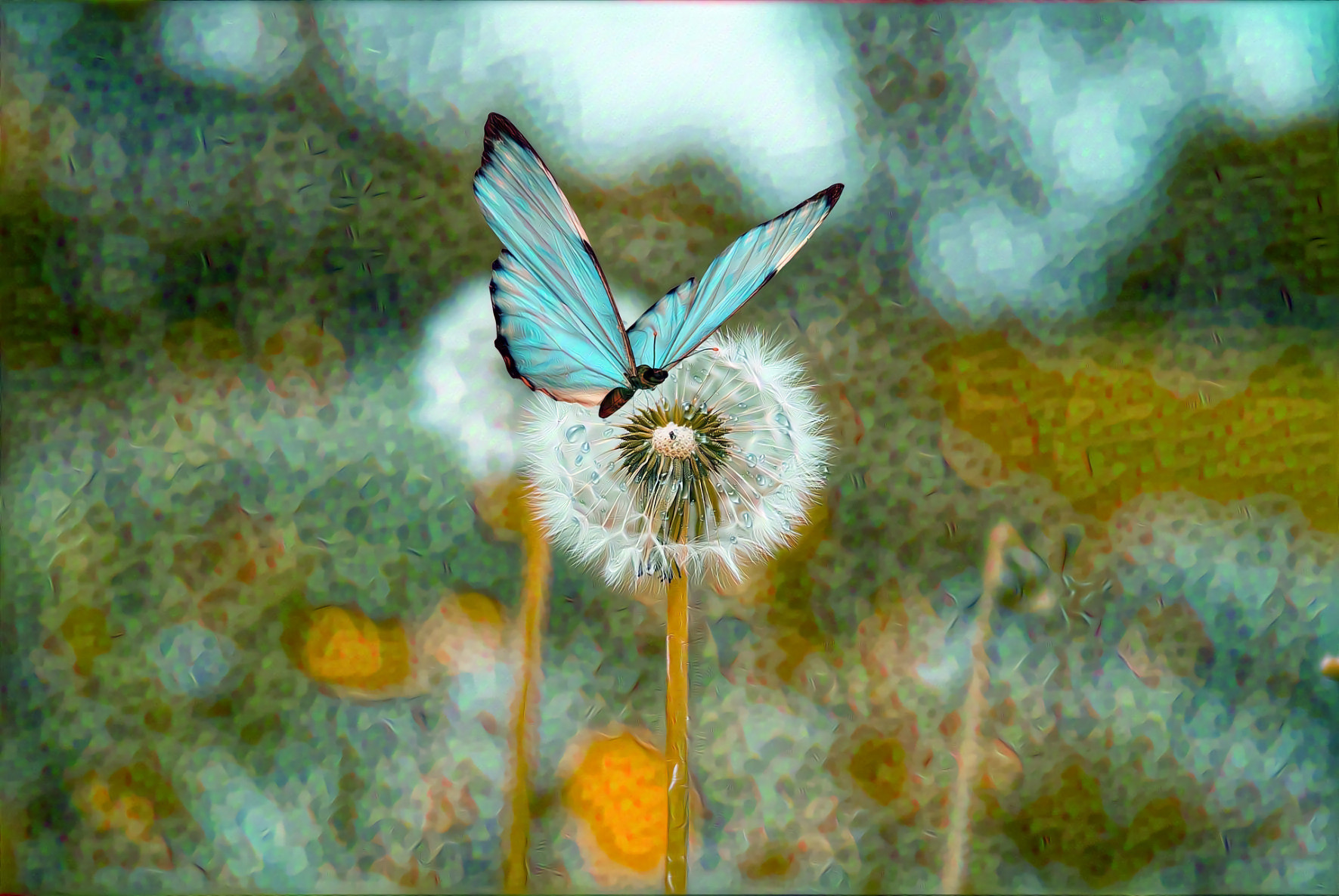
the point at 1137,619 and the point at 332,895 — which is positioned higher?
the point at 1137,619

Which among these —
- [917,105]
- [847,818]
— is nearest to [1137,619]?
[847,818]

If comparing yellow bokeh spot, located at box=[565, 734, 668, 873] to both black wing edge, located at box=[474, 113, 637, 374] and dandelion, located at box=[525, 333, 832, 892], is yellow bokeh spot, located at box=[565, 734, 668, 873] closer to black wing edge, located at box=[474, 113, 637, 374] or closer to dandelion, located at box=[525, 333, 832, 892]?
dandelion, located at box=[525, 333, 832, 892]

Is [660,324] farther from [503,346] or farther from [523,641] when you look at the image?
[523,641]

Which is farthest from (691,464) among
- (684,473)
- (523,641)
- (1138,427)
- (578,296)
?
(1138,427)

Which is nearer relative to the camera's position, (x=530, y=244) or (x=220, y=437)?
(x=530, y=244)

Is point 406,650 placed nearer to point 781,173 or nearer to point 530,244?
point 530,244

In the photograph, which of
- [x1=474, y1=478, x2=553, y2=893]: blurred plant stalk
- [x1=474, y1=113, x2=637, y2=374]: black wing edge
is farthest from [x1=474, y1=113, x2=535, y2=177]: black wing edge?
[x1=474, y1=478, x2=553, y2=893]: blurred plant stalk
